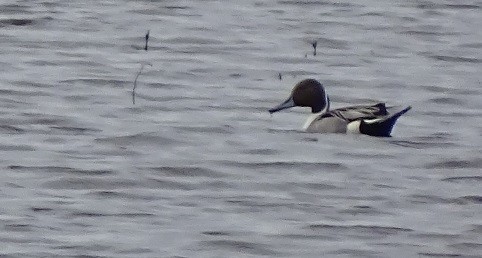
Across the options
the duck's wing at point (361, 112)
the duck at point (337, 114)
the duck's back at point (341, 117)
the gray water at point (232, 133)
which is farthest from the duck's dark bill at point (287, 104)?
the duck's wing at point (361, 112)

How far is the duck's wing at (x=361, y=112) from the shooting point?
12.4m

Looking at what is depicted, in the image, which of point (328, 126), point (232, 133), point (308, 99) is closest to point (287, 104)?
point (308, 99)

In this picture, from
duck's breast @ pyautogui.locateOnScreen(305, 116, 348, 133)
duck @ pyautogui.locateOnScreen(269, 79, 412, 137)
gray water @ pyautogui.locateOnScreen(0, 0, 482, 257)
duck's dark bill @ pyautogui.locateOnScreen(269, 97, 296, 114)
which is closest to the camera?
gray water @ pyautogui.locateOnScreen(0, 0, 482, 257)

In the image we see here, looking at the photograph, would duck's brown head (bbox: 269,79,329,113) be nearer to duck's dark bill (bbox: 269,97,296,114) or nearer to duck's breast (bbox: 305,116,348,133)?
duck's dark bill (bbox: 269,97,296,114)

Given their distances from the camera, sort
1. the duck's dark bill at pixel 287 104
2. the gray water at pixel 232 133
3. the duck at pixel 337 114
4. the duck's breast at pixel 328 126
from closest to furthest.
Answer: the gray water at pixel 232 133 < the duck at pixel 337 114 < the duck's breast at pixel 328 126 < the duck's dark bill at pixel 287 104

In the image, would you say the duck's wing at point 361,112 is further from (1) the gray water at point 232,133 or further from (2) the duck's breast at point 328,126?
(1) the gray water at point 232,133

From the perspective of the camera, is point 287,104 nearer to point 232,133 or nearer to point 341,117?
point 341,117

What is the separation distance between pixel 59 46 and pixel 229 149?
13.7ft

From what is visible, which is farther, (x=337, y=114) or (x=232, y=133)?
(x=337, y=114)

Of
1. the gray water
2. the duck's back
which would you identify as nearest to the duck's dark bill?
the gray water

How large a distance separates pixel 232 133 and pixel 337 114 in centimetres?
69

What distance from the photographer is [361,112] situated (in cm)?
1244

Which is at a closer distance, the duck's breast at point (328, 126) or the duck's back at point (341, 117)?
the duck's back at point (341, 117)

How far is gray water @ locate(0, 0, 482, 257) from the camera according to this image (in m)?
9.27
